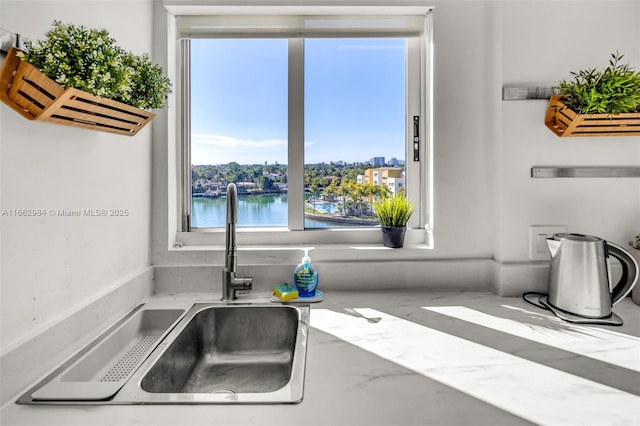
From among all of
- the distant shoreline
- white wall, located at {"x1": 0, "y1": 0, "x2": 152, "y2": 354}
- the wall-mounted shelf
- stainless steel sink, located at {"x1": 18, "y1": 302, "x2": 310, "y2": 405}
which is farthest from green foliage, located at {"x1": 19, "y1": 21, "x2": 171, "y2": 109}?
the wall-mounted shelf

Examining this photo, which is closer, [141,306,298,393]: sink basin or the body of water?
[141,306,298,393]: sink basin

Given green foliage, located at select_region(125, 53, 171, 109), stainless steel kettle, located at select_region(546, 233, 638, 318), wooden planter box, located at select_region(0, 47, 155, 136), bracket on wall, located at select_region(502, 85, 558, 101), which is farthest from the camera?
bracket on wall, located at select_region(502, 85, 558, 101)

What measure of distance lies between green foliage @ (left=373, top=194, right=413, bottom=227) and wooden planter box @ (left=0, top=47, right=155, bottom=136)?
41.8 inches

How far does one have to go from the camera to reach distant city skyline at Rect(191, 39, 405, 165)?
1721 millimetres

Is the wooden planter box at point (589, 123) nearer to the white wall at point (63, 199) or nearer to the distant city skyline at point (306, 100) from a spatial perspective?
the distant city skyline at point (306, 100)

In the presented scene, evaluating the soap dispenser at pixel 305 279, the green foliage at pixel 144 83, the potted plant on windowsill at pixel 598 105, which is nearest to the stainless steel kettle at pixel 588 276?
the potted plant on windowsill at pixel 598 105

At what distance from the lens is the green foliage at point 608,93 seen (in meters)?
1.28

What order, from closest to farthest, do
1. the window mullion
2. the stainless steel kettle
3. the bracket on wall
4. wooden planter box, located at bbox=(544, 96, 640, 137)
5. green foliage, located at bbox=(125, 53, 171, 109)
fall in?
green foliage, located at bbox=(125, 53, 171, 109), the stainless steel kettle, wooden planter box, located at bbox=(544, 96, 640, 137), the bracket on wall, the window mullion

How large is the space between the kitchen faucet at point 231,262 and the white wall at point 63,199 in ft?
1.10

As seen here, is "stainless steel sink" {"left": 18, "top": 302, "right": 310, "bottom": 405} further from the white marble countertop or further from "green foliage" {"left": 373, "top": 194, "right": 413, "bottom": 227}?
"green foliage" {"left": 373, "top": 194, "right": 413, "bottom": 227}

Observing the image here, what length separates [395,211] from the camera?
5.25 ft

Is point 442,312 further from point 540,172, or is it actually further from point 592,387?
point 540,172

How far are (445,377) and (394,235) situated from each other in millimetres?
764

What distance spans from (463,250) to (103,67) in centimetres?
143
